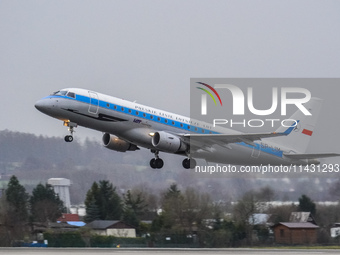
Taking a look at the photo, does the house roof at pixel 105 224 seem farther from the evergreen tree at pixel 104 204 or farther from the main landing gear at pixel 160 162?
the main landing gear at pixel 160 162

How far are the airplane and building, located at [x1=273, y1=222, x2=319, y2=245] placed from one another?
3.60 metres

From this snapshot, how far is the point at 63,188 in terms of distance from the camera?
6225 centimetres


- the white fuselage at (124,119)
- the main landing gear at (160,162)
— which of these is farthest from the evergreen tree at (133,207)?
the white fuselage at (124,119)

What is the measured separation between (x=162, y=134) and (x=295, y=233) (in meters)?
9.93

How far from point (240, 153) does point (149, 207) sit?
342 inches

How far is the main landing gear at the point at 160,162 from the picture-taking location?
49.0 meters

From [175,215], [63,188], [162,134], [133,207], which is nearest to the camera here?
[162,134]

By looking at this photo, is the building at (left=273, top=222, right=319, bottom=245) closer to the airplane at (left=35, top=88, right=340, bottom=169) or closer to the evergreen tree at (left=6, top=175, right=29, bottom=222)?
the airplane at (left=35, top=88, right=340, bottom=169)

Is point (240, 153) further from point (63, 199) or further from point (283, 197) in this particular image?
point (63, 199)

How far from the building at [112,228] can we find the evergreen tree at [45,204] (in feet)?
11.5

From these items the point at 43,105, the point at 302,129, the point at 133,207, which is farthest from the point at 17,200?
the point at 302,129

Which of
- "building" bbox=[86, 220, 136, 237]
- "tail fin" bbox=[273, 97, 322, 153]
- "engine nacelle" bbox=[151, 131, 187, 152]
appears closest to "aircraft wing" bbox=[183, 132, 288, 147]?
"engine nacelle" bbox=[151, 131, 187, 152]

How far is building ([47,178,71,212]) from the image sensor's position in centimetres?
6153

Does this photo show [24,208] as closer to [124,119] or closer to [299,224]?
[124,119]
